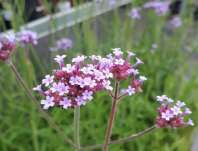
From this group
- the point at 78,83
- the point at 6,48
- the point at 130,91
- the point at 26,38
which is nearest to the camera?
the point at 78,83

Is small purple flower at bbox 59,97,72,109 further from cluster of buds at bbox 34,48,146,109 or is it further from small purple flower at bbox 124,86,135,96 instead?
small purple flower at bbox 124,86,135,96

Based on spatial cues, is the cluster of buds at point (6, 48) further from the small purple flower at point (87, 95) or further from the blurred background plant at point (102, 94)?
the blurred background plant at point (102, 94)

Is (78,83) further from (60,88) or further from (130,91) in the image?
(130,91)

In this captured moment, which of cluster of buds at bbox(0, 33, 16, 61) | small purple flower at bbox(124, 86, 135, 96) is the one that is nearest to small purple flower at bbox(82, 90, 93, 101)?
small purple flower at bbox(124, 86, 135, 96)

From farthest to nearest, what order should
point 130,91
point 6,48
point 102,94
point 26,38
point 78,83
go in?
point 102,94 < point 26,38 < point 6,48 < point 130,91 < point 78,83

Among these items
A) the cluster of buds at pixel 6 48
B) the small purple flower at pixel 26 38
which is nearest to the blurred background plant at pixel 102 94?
the small purple flower at pixel 26 38

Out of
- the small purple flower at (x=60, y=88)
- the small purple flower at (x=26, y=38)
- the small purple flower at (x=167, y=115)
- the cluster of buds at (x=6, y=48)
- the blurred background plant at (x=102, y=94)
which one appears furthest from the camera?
the blurred background plant at (x=102, y=94)

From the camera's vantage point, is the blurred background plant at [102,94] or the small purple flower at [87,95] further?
the blurred background plant at [102,94]

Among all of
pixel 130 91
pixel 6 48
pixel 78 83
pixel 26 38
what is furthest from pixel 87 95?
pixel 26 38

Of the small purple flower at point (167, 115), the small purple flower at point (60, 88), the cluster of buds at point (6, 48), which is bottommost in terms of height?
the small purple flower at point (167, 115)

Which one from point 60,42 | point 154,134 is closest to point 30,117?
point 60,42

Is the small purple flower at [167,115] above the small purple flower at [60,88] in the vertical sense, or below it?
below

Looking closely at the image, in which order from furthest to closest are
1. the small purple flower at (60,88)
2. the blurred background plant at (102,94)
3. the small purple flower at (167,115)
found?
the blurred background plant at (102,94) < the small purple flower at (167,115) < the small purple flower at (60,88)
